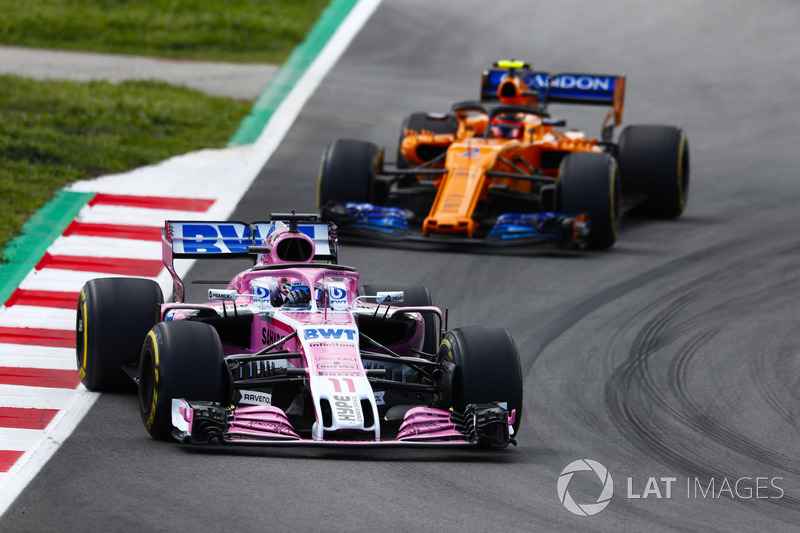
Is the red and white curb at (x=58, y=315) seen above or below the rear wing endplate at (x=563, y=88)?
below

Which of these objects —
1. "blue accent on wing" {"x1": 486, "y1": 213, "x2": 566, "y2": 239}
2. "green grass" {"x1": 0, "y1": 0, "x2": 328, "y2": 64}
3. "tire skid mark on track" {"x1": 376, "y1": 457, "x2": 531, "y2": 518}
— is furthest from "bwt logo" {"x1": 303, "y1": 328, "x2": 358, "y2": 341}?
"green grass" {"x1": 0, "y1": 0, "x2": 328, "y2": 64}

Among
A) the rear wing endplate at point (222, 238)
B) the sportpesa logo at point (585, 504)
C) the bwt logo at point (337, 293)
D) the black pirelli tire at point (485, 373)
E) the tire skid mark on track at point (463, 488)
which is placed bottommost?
the sportpesa logo at point (585, 504)

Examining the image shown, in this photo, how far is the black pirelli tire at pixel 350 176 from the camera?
18.6 m

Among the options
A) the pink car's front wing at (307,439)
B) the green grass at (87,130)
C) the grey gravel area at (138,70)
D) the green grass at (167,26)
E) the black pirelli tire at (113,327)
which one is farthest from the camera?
the green grass at (167,26)

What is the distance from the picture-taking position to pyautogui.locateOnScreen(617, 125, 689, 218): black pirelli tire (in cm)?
2025

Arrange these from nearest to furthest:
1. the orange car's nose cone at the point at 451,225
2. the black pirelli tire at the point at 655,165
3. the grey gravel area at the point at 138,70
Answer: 1. the orange car's nose cone at the point at 451,225
2. the black pirelli tire at the point at 655,165
3. the grey gravel area at the point at 138,70

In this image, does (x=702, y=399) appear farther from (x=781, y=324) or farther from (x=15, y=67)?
(x=15, y=67)

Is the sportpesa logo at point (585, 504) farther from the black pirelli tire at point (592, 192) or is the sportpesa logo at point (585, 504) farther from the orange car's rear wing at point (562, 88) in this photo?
the orange car's rear wing at point (562, 88)

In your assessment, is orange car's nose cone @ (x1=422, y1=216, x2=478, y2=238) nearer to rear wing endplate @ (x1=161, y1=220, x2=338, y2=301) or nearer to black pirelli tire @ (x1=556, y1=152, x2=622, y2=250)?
black pirelli tire @ (x1=556, y1=152, x2=622, y2=250)

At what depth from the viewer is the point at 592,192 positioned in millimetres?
17969

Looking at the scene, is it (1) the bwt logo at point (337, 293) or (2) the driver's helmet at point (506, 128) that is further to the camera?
(2) the driver's helmet at point (506, 128)

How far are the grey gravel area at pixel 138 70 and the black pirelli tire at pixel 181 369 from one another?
1607cm

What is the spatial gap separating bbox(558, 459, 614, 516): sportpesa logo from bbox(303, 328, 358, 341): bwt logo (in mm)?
1905

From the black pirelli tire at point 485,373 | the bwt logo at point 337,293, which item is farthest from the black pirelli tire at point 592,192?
the black pirelli tire at point 485,373
